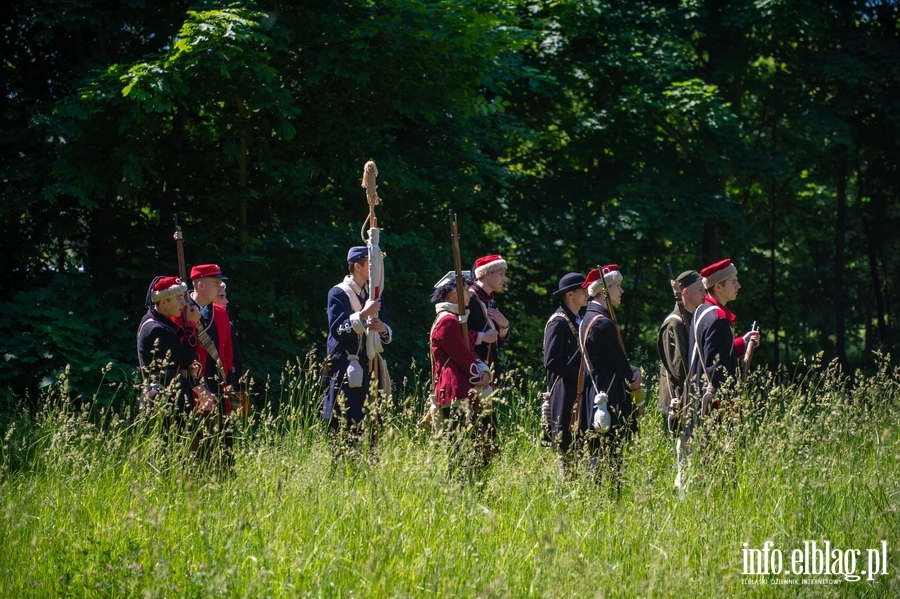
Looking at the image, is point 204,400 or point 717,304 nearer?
point 204,400

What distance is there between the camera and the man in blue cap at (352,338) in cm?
654

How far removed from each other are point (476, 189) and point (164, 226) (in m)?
5.07

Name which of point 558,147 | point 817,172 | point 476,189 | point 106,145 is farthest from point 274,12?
point 817,172

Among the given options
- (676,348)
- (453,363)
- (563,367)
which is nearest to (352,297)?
(453,363)

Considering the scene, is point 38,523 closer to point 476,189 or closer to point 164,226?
point 164,226

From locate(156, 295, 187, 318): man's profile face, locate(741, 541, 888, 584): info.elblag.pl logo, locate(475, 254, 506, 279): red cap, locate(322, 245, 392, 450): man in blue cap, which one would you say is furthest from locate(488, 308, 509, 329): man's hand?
locate(741, 541, 888, 584): info.elblag.pl logo

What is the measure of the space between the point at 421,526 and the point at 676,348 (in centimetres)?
325

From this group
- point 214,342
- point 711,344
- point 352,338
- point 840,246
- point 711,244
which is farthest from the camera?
point 840,246

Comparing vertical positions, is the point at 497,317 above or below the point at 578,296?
below

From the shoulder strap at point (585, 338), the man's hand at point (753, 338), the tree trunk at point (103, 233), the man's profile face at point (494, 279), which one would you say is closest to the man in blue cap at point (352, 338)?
the man's profile face at point (494, 279)

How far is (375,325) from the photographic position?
6496 millimetres

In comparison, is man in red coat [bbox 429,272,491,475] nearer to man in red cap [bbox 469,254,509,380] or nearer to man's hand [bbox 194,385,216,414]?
man in red cap [bbox 469,254,509,380]

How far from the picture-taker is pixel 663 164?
16359mm

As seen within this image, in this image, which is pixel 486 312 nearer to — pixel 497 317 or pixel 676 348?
pixel 497 317
